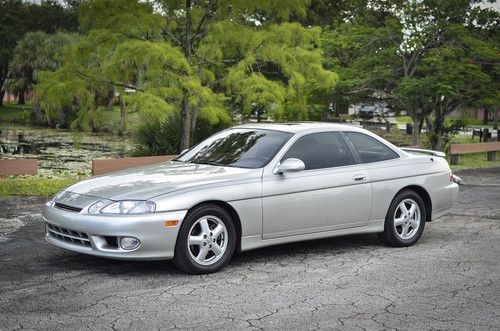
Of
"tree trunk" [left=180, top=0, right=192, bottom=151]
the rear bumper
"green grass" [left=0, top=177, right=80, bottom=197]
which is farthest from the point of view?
"tree trunk" [left=180, top=0, right=192, bottom=151]

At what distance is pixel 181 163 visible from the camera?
8.59 metres

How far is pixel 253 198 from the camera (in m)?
7.59

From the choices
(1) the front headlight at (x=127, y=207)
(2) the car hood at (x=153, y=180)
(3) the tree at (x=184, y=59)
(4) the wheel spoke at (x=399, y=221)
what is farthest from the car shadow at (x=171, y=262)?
(3) the tree at (x=184, y=59)

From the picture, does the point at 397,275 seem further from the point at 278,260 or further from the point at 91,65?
the point at 91,65

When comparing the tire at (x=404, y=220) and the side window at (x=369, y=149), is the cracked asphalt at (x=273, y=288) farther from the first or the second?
the side window at (x=369, y=149)

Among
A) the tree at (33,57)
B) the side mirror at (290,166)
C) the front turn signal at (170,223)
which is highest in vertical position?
the tree at (33,57)

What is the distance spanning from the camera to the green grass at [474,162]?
21875 millimetres

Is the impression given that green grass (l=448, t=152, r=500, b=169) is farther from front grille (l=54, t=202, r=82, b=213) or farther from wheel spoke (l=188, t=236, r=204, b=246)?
front grille (l=54, t=202, r=82, b=213)

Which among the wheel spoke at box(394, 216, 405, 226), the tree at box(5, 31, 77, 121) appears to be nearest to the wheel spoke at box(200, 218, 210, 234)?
the wheel spoke at box(394, 216, 405, 226)

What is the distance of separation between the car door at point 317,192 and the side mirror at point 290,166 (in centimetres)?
9

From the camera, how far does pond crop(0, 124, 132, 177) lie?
19438mm

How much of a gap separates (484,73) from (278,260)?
61.2 ft

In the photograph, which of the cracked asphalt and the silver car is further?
the silver car

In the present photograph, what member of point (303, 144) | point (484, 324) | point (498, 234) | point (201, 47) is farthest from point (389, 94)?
point (484, 324)
